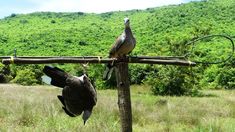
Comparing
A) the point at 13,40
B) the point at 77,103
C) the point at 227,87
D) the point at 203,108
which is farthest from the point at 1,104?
the point at 13,40

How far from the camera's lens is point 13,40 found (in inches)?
3762

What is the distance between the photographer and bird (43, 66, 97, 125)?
3.27 metres

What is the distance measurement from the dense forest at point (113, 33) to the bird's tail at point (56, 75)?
3016 centimetres

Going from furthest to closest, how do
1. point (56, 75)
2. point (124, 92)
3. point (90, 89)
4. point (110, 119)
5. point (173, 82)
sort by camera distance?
point (173, 82) < point (110, 119) < point (124, 92) < point (90, 89) < point (56, 75)

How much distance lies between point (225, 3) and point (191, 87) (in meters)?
73.8

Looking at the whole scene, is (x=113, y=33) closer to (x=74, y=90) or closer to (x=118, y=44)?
(x=118, y=44)

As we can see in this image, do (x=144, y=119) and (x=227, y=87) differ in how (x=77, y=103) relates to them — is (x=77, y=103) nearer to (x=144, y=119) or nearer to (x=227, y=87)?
(x=144, y=119)

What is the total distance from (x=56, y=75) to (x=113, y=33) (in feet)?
307

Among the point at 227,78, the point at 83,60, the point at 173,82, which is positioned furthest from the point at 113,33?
the point at 83,60

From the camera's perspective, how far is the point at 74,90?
3316mm

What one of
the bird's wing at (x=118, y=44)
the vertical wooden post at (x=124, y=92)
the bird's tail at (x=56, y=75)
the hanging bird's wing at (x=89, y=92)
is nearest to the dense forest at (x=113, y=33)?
the bird's wing at (x=118, y=44)

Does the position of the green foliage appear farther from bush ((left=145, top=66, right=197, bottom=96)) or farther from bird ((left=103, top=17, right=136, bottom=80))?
bird ((left=103, top=17, right=136, bottom=80))

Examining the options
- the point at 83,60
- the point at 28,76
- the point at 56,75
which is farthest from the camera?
the point at 28,76

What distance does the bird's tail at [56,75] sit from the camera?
10.5 feet
